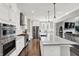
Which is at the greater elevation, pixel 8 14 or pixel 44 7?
pixel 44 7

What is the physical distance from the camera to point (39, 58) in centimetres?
86

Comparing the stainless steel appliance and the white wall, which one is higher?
the white wall

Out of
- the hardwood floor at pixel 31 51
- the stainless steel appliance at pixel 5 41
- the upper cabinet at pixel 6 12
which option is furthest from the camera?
the hardwood floor at pixel 31 51

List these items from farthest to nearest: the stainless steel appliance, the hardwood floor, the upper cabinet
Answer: the hardwood floor → the upper cabinet → the stainless steel appliance

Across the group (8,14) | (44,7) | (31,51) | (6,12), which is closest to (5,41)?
(6,12)

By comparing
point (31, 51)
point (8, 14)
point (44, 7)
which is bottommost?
point (31, 51)

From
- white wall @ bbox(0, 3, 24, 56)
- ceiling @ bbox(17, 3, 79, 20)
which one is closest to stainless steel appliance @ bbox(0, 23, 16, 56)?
white wall @ bbox(0, 3, 24, 56)

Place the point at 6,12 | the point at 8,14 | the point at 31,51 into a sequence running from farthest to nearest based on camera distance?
1. the point at 31,51
2. the point at 8,14
3. the point at 6,12

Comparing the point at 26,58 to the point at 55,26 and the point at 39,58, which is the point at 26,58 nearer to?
the point at 39,58

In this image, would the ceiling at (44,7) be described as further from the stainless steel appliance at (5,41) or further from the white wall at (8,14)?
the stainless steel appliance at (5,41)

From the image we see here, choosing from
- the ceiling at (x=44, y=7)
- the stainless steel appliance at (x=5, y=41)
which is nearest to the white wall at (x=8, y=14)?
the stainless steel appliance at (x=5, y=41)

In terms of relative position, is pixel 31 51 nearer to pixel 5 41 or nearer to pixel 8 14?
pixel 8 14

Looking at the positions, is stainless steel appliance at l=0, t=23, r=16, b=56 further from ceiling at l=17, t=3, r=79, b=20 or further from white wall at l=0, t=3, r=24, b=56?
ceiling at l=17, t=3, r=79, b=20

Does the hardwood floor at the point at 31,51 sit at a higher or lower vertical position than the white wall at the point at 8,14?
lower
